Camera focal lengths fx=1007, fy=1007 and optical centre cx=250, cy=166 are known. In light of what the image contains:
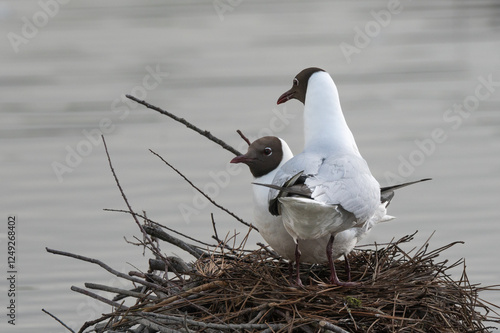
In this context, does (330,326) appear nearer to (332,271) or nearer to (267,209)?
(332,271)

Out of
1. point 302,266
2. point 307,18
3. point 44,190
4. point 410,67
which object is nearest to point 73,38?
point 307,18

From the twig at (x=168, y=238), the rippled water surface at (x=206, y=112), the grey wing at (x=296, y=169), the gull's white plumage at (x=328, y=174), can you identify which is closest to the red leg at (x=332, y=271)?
the gull's white plumage at (x=328, y=174)

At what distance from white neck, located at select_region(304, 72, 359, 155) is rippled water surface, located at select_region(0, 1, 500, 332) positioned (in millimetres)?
2310

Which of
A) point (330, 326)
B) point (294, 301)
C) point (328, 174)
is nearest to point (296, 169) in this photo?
point (328, 174)

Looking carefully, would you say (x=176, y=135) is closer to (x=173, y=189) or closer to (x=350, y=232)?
(x=173, y=189)

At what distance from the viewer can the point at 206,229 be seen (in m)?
7.44

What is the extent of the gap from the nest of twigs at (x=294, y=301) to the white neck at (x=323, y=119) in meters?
0.61

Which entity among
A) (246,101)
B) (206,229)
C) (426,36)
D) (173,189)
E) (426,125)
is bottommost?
(206,229)

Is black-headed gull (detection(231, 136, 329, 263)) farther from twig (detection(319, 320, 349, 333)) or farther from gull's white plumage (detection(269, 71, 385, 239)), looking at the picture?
twig (detection(319, 320, 349, 333))

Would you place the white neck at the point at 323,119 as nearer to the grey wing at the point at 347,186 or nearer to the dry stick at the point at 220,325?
the grey wing at the point at 347,186

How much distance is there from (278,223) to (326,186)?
17.2 inches

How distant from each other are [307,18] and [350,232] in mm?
11313

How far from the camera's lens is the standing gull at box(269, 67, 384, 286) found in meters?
4.18

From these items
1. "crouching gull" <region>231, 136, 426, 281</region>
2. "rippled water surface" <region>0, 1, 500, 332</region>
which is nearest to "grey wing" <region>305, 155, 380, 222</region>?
"crouching gull" <region>231, 136, 426, 281</region>
